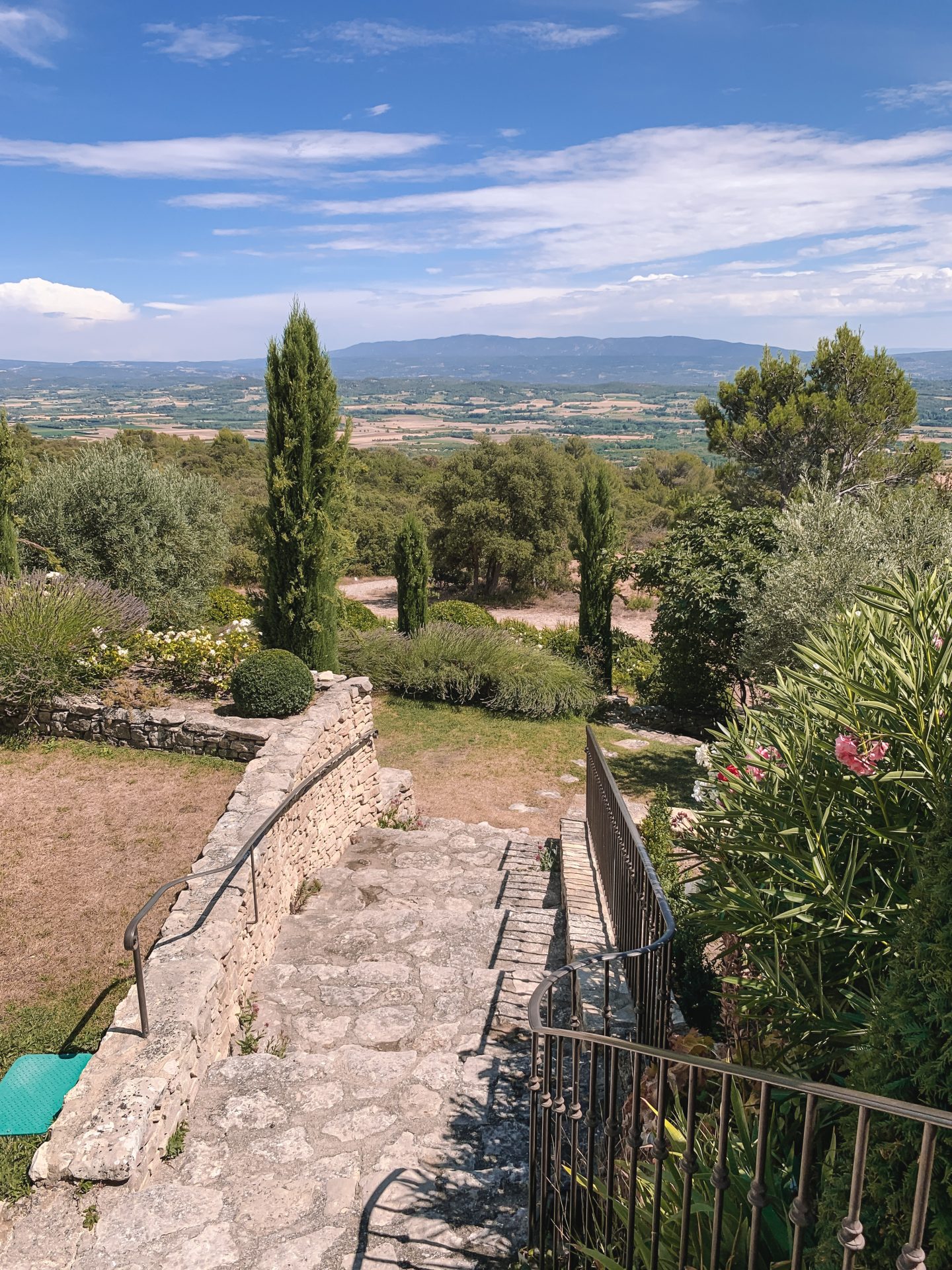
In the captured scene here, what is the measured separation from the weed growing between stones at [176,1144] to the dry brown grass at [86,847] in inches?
55.6

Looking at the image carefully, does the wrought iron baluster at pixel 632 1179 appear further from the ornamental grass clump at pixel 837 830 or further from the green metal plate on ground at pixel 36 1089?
the green metal plate on ground at pixel 36 1089

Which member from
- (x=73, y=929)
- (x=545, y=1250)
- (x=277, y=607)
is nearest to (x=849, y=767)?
(x=545, y=1250)

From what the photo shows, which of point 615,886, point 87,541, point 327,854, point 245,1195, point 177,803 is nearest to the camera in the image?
point 245,1195

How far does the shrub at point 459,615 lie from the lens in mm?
18438

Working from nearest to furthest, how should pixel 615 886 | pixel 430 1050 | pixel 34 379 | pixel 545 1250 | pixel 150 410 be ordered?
1. pixel 545 1250
2. pixel 430 1050
3. pixel 615 886
4. pixel 150 410
5. pixel 34 379

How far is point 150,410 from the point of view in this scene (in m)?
111

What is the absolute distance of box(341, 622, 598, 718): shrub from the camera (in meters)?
14.7

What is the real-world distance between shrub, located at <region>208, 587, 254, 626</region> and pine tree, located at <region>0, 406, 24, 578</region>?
482cm

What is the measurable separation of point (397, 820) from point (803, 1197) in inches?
328

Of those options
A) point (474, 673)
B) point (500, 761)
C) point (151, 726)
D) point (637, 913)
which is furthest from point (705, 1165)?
point (474, 673)

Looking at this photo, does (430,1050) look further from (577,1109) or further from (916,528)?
(916,528)

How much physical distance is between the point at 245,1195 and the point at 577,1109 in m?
1.72

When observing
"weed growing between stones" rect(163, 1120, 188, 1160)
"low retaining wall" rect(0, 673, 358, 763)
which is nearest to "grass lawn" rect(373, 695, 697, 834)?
"low retaining wall" rect(0, 673, 358, 763)

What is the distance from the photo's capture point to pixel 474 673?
1488 centimetres
